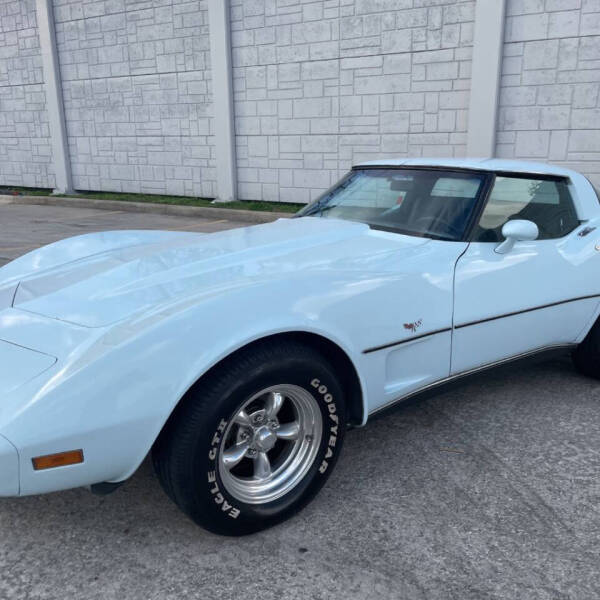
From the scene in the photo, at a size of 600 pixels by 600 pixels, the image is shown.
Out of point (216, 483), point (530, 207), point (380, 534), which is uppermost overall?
point (530, 207)

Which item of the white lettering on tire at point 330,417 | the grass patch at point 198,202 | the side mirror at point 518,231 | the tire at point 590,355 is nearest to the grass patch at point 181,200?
the grass patch at point 198,202

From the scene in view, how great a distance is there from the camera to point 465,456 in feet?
9.82

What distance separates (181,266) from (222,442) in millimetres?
855

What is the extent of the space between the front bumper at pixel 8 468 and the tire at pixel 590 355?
3199 millimetres

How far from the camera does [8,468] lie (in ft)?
6.14

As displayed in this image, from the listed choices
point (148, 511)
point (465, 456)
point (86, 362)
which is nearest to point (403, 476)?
point (465, 456)

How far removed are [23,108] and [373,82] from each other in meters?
9.44

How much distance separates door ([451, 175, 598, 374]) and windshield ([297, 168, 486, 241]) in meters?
0.11

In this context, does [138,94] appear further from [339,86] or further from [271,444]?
[271,444]

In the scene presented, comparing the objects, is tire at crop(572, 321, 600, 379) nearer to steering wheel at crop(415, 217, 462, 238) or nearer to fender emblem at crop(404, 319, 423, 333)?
steering wheel at crop(415, 217, 462, 238)

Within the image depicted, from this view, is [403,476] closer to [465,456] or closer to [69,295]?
[465,456]

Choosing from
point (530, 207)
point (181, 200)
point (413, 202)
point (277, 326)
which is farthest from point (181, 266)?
point (181, 200)

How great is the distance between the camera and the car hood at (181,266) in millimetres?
2355

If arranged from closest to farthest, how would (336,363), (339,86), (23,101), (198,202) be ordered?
(336,363) < (339,86) < (198,202) < (23,101)
